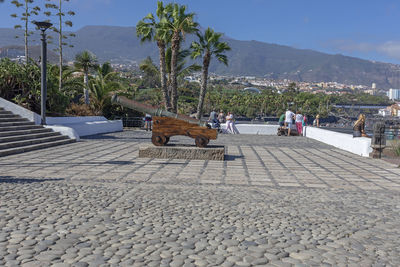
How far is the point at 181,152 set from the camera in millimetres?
9977

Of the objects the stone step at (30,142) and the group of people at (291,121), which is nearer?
the stone step at (30,142)

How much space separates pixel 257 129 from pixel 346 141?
9175mm

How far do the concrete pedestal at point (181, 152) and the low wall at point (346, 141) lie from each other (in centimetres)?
454

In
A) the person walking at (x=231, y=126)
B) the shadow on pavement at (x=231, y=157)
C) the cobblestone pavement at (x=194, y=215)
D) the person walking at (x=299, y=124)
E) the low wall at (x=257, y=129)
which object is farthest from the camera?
the low wall at (x=257, y=129)

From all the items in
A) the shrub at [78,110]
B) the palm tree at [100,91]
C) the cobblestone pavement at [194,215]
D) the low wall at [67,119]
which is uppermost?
the palm tree at [100,91]

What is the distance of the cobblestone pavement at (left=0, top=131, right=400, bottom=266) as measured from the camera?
3.47m

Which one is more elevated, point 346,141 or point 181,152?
point 346,141

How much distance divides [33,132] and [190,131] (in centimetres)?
565

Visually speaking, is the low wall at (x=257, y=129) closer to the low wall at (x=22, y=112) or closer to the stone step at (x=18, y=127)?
the low wall at (x=22, y=112)

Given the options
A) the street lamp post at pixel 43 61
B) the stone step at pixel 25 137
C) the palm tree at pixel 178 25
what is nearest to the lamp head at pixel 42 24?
the street lamp post at pixel 43 61

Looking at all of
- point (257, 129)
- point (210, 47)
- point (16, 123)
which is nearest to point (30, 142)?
point (16, 123)

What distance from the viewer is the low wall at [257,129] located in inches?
881

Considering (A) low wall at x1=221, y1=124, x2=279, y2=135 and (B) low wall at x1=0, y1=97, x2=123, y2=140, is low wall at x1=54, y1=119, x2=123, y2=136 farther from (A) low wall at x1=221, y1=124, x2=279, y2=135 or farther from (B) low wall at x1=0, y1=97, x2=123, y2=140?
(A) low wall at x1=221, y1=124, x2=279, y2=135

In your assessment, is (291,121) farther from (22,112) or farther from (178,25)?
(22,112)
